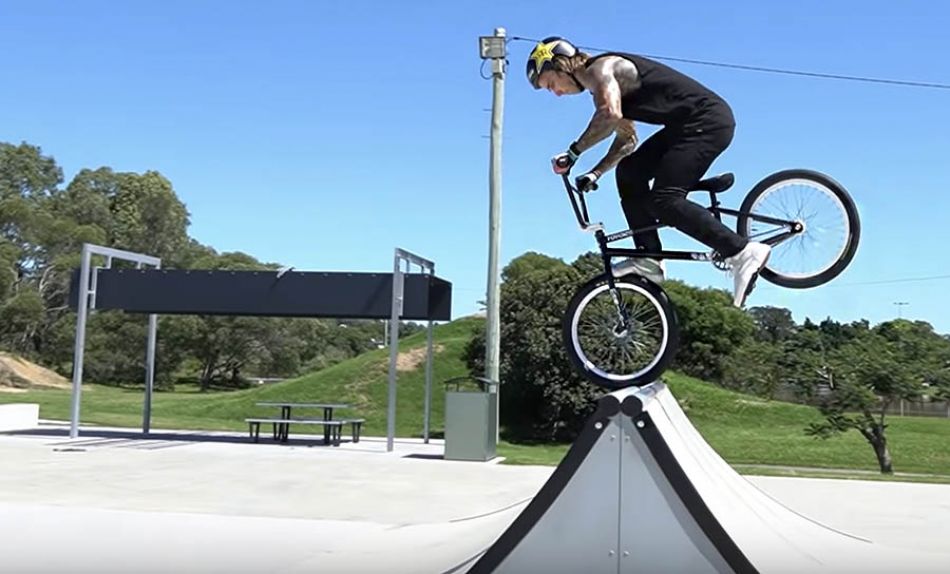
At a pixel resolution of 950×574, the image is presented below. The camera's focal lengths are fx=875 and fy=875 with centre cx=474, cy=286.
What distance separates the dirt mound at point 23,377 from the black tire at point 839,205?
42.2 m

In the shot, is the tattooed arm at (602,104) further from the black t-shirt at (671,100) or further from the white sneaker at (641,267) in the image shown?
the white sneaker at (641,267)

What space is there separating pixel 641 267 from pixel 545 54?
1665 millimetres

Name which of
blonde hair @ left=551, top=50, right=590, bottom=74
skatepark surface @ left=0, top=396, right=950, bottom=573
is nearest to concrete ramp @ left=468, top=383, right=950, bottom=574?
skatepark surface @ left=0, top=396, right=950, bottom=573

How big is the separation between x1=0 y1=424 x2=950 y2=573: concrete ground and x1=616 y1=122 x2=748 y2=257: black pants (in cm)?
286

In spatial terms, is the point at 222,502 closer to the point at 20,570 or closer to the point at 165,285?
the point at 20,570

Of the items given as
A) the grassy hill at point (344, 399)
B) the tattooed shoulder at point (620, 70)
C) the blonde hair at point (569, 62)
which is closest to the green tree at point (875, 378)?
the grassy hill at point (344, 399)

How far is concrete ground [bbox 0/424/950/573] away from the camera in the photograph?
720 cm

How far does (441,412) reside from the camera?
30.4 meters

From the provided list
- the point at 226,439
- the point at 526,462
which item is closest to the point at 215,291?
the point at 226,439

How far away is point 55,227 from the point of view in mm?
52812

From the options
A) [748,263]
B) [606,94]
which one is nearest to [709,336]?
[748,263]

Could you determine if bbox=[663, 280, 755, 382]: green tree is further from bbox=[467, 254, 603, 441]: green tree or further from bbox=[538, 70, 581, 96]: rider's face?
bbox=[538, 70, 581, 96]: rider's face

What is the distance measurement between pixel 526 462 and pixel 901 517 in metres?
8.45

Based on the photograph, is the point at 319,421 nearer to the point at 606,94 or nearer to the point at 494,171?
the point at 494,171
